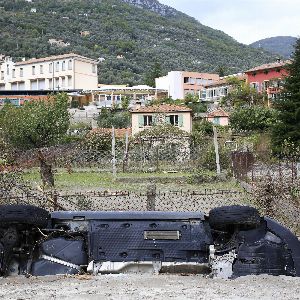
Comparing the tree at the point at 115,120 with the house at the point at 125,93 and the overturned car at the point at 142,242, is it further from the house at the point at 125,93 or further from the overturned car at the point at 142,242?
the overturned car at the point at 142,242

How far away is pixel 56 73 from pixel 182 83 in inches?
763

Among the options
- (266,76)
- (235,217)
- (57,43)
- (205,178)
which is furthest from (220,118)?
(57,43)

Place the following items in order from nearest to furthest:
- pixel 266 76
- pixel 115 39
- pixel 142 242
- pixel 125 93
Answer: pixel 142 242 < pixel 266 76 < pixel 125 93 < pixel 115 39

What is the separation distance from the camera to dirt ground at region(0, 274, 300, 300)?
4.87m

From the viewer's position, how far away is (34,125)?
133 ft

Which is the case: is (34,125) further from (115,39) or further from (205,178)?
(115,39)

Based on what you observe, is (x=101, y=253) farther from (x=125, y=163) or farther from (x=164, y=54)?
(x=164, y=54)

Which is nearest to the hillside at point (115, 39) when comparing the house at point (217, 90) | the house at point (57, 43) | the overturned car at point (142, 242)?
the house at point (57, 43)

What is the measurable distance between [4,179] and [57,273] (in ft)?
31.5

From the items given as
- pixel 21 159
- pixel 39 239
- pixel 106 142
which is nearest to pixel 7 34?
pixel 106 142

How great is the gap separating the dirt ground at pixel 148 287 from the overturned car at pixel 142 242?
0.81 ft

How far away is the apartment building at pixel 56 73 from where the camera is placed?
9538 centimetres

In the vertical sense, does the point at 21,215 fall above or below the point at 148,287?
above

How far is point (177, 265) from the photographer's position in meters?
5.93
